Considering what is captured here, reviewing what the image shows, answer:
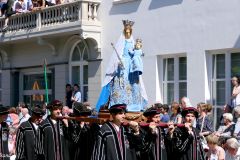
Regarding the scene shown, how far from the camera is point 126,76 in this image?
1628 centimetres

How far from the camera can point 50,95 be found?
2491cm

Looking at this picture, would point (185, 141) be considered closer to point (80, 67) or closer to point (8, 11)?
point (80, 67)

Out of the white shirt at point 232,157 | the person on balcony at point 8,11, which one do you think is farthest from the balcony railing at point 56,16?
the white shirt at point 232,157

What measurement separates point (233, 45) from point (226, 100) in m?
1.48

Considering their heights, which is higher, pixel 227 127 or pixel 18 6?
pixel 18 6

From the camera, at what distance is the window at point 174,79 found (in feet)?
63.8

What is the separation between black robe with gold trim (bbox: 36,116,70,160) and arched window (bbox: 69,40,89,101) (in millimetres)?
11158

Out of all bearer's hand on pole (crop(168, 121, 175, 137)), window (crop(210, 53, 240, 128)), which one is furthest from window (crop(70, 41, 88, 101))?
bearer's hand on pole (crop(168, 121, 175, 137))

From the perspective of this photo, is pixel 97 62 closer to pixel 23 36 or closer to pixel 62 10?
pixel 62 10

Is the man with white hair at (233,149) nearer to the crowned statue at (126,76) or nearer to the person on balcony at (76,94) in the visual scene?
the crowned statue at (126,76)

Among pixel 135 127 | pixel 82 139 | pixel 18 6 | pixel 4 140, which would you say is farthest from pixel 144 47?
pixel 135 127

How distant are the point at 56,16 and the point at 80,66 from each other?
1924 mm

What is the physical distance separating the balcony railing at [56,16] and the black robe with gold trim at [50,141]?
1017cm

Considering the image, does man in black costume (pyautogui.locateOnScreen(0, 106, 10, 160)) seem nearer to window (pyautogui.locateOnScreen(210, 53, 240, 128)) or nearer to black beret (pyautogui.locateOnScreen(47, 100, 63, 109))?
black beret (pyautogui.locateOnScreen(47, 100, 63, 109))
